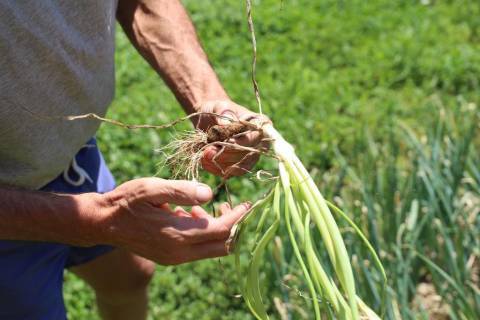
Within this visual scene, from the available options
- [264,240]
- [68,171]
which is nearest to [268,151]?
[264,240]

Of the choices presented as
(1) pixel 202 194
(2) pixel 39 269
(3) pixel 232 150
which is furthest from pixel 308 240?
(2) pixel 39 269

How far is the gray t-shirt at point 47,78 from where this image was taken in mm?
1566

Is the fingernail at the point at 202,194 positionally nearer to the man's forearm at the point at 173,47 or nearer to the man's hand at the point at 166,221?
the man's hand at the point at 166,221

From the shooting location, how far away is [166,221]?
58.1 inches

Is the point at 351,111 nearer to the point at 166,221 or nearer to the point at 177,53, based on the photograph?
the point at 177,53

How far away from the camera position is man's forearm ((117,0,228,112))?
1856 millimetres

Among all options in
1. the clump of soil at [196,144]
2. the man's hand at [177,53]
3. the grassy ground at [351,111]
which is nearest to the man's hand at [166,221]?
the clump of soil at [196,144]

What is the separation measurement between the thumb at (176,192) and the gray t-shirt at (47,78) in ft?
0.98

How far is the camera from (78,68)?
170 centimetres

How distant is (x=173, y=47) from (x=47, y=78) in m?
0.37

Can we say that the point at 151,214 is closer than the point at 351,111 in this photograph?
Yes

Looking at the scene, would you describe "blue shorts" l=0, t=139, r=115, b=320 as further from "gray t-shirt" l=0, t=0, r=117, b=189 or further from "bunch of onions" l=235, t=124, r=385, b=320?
"bunch of onions" l=235, t=124, r=385, b=320

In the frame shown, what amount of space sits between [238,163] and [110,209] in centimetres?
27

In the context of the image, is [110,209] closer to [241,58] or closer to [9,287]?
[9,287]
